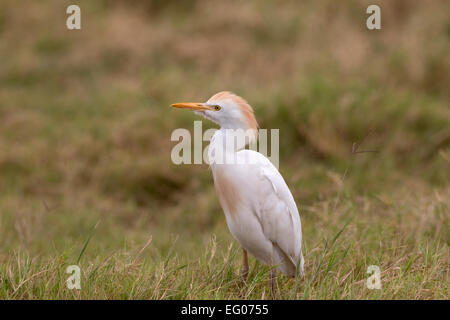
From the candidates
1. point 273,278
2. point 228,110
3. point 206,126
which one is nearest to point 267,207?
point 273,278

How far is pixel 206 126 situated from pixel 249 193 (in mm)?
3437

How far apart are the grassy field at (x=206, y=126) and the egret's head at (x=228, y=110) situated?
593 mm

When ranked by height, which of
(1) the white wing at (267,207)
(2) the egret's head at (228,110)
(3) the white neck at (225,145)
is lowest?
(1) the white wing at (267,207)

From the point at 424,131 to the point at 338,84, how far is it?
1076 millimetres

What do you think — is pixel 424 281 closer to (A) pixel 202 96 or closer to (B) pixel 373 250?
(B) pixel 373 250

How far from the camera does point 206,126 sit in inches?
265

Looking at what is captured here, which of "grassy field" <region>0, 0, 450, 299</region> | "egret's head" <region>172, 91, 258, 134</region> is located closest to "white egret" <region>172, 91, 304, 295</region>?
"egret's head" <region>172, 91, 258, 134</region>

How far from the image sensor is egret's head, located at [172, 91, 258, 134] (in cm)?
336

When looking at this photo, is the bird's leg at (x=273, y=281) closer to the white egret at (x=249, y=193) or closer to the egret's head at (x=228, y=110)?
the white egret at (x=249, y=193)

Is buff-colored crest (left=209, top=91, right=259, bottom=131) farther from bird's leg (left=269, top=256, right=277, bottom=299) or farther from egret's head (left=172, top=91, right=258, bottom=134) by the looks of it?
bird's leg (left=269, top=256, right=277, bottom=299)

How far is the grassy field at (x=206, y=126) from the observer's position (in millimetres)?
3451

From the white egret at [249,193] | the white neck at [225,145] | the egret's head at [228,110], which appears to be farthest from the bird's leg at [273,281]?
the egret's head at [228,110]

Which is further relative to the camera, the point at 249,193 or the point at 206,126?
the point at 206,126

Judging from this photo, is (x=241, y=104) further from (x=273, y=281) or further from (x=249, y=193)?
(x=273, y=281)
